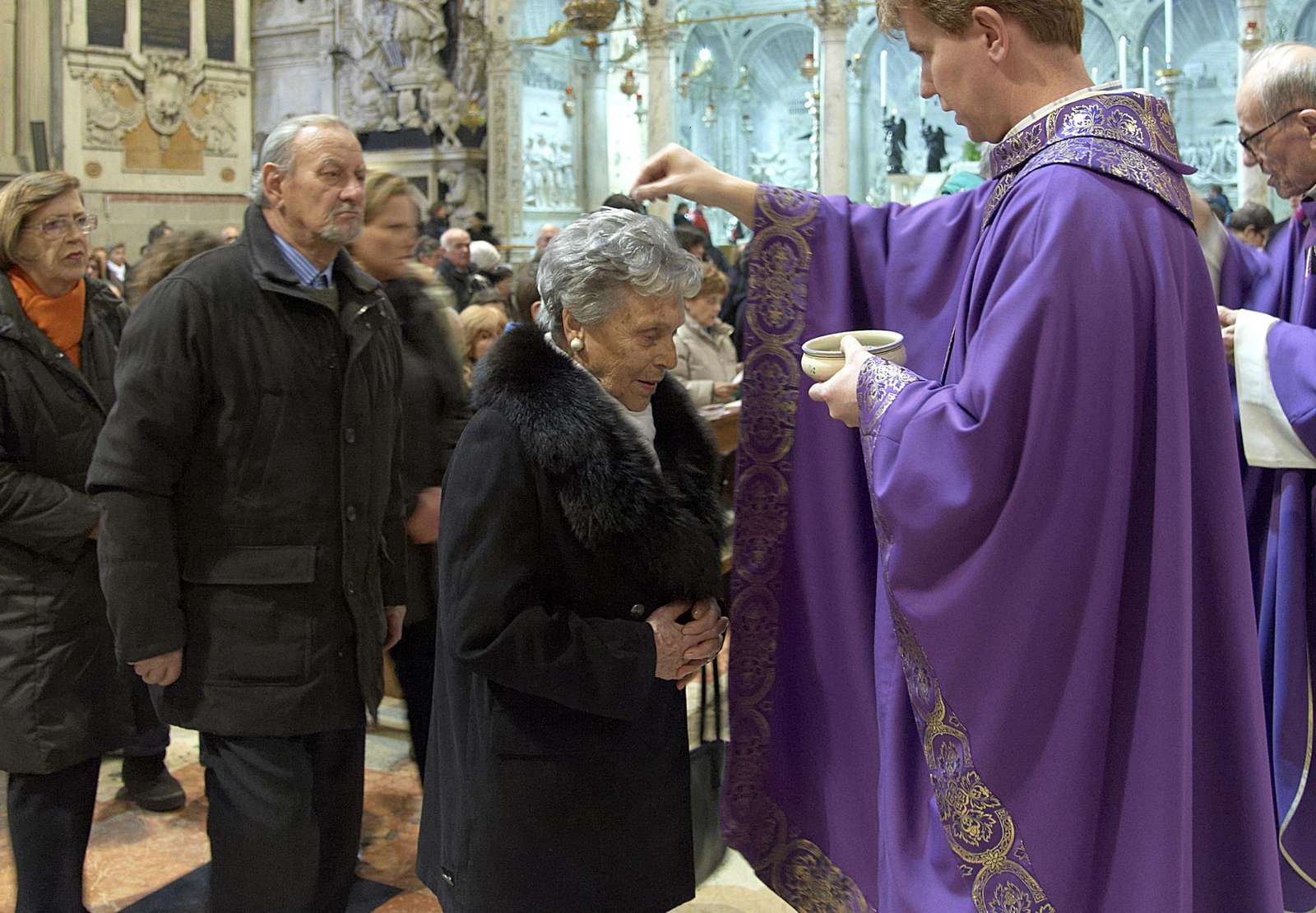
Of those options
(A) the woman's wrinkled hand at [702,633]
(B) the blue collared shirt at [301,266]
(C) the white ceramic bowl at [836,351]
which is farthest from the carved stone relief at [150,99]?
(C) the white ceramic bowl at [836,351]

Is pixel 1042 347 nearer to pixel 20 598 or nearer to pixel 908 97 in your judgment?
pixel 20 598

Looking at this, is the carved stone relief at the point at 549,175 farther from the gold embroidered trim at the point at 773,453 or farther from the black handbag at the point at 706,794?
the gold embroidered trim at the point at 773,453

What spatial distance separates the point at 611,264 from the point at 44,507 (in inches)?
65.0

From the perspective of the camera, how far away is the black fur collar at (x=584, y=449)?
1.94 metres

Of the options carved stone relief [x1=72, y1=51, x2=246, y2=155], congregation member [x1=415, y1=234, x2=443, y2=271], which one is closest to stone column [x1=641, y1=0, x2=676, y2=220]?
carved stone relief [x1=72, y1=51, x2=246, y2=155]

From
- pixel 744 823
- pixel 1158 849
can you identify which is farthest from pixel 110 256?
pixel 1158 849

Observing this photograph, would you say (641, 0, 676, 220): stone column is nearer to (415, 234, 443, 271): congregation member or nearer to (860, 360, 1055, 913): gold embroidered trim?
(415, 234, 443, 271): congregation member

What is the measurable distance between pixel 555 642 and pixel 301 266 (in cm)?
114

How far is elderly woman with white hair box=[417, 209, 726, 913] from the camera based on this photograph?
1.94 m

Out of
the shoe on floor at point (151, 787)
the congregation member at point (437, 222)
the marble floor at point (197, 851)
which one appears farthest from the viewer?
the congregation member at point (437, 222)

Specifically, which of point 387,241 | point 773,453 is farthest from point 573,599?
point 387,241

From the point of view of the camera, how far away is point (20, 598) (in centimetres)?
296

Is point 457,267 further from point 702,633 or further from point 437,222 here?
point 437,222

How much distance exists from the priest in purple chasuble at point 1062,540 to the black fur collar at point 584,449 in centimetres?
31
